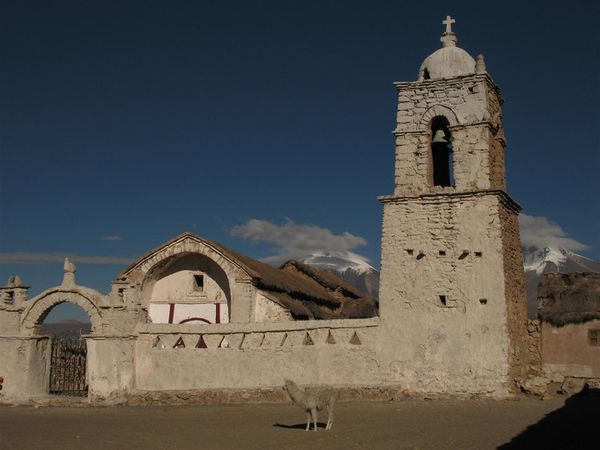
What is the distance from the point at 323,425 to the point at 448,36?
12.0m

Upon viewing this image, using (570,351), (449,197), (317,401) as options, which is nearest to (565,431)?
(317,401)

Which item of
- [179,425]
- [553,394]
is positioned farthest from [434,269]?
[179,425]

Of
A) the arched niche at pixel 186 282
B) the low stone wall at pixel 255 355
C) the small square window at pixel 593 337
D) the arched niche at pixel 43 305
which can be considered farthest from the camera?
the arched niche at pixel 186 282

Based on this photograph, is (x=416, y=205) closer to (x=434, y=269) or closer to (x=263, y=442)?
(x=434, y=269)

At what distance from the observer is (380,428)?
13.4 metres

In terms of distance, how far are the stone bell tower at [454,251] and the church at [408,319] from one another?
3 cm

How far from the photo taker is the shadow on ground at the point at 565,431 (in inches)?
426

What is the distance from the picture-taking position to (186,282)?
25.4m

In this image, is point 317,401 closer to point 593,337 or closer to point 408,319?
point 408,319

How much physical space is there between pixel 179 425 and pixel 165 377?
16.1 feet

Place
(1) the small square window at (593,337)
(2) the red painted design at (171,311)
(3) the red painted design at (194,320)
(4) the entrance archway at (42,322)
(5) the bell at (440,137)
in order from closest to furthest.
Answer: (5) the bell at (440,137) → (4) the entrance archway at (42,322) → (1) the small square window at (593,337) → (3) the red painted design at (194,320) → (2) the red painted design at (171,311)

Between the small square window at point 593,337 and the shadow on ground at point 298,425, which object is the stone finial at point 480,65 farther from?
the shadow on ground at point 298,425

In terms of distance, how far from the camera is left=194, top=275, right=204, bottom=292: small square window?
83.1ft

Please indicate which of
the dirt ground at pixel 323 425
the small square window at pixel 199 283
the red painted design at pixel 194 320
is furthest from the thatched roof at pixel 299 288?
the dirt ground at pixel 323 425
